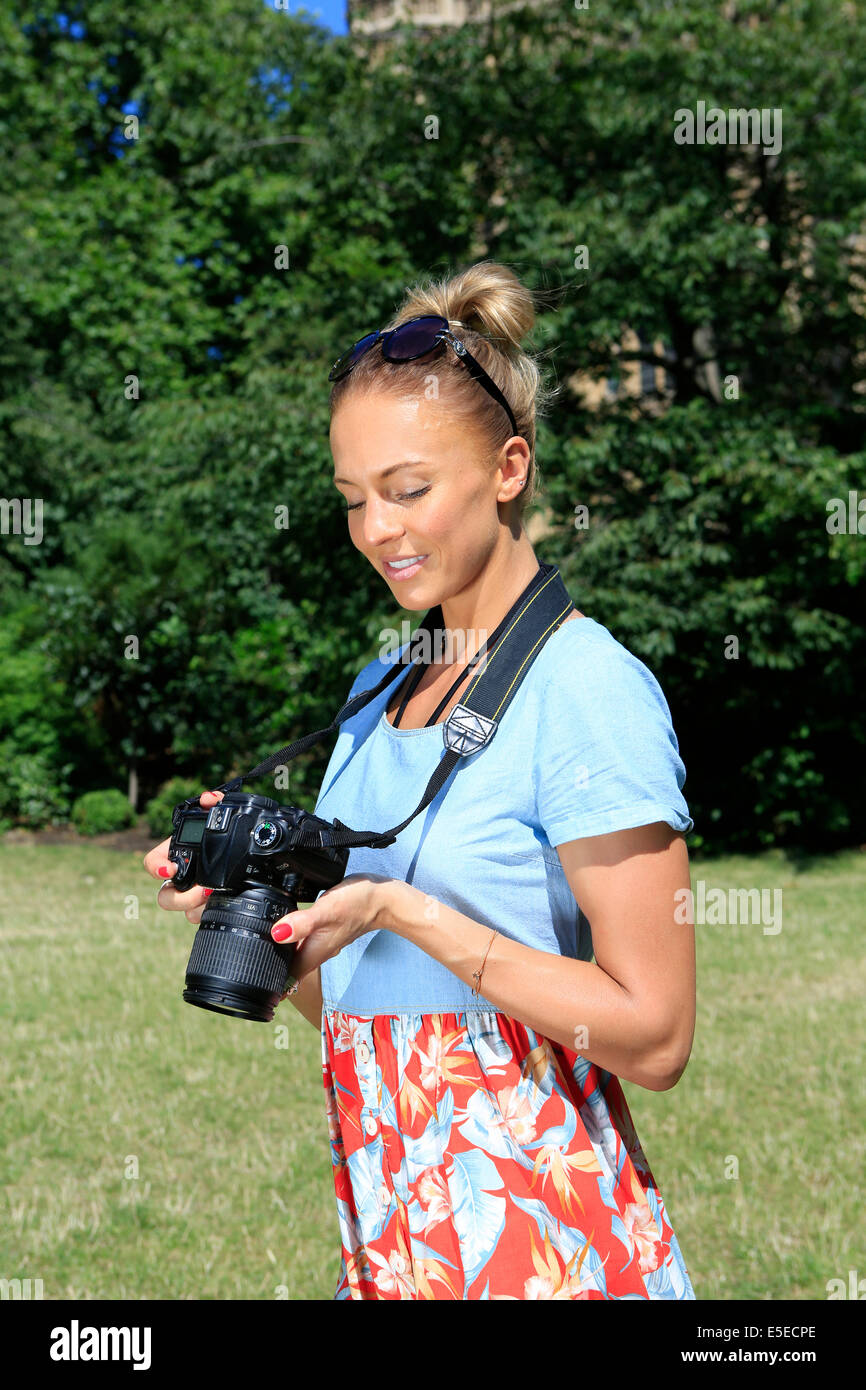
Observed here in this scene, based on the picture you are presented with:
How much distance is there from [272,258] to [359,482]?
57.9ft

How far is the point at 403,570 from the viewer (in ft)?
5.85

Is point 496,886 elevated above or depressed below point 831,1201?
above

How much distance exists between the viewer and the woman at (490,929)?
1520 mm

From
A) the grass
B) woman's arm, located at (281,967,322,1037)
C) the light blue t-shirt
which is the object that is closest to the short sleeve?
the light blue t-shirt

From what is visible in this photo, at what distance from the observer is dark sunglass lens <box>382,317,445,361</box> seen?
179cm

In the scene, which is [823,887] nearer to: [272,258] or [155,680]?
[155,680]

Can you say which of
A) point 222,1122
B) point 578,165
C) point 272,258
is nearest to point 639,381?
point 578,165

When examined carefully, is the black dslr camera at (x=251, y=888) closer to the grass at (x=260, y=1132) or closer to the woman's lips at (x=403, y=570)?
the woman's lips at (x=403, y=570)

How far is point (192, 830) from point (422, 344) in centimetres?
83

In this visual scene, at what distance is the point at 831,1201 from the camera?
482 centimetres

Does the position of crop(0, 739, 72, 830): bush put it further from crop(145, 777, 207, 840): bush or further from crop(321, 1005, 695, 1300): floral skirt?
crop(321, 1005, 695, 1300): floral skirt

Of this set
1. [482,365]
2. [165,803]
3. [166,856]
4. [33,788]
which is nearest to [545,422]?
[165,803]

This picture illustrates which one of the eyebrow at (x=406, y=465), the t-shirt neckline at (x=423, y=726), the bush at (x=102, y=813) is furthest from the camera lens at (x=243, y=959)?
the bush at (x=102, y=813)

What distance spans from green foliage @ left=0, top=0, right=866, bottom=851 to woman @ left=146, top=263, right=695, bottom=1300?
9.46 metres
